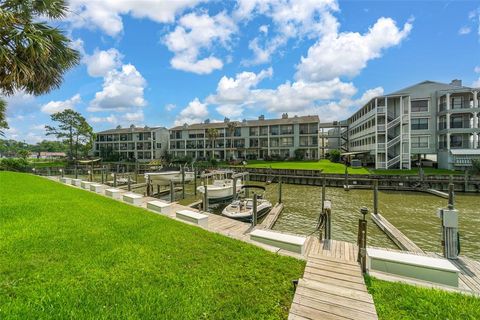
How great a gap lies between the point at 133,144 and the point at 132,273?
240 feet

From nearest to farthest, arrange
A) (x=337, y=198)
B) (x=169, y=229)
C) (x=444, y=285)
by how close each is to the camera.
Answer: (x=444, y=285), (x=169, y=229), (x=337, y=198)

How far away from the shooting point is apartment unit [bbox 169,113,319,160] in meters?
54.8

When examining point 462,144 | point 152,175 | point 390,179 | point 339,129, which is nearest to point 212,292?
point 152,175

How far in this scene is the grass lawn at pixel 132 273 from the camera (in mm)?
3887

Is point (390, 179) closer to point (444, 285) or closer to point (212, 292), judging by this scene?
point (444, 285)

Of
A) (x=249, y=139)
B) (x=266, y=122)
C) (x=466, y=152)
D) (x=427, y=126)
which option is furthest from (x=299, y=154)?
(x=466, y=152)

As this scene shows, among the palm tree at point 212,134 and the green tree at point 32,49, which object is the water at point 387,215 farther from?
the palm tree at point 212,134

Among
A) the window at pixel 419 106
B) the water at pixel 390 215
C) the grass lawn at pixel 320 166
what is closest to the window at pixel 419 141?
the window at pixel 419 106

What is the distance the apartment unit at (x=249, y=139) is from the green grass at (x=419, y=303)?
50619 mm

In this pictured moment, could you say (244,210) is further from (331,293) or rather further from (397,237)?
(331,293)

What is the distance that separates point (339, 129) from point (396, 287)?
71.3 m

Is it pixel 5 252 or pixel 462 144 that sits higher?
pixel 462 144

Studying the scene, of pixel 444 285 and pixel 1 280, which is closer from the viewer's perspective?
pixel 1 280

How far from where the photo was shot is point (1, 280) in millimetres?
4410
